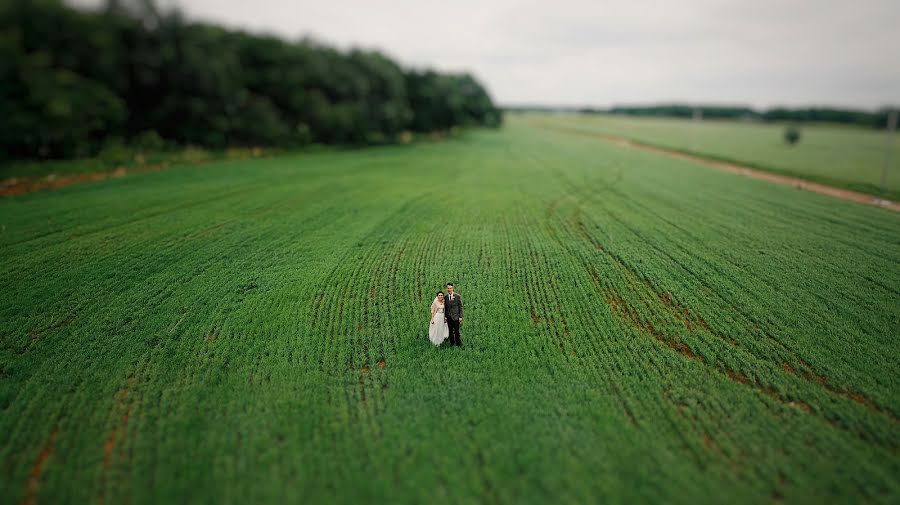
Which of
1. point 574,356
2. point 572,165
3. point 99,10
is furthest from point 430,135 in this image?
point 574,356

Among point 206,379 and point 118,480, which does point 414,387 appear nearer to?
point 206,379

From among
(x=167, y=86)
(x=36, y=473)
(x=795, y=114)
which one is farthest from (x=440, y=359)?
(x=795, y=114)

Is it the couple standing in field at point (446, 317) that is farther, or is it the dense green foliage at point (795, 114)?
the dense green foliage at point (795, 114)

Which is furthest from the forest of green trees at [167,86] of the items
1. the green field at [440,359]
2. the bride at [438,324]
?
the bride at [438,324]

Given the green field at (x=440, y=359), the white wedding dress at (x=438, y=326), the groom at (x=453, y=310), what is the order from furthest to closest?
the white wedding dress at (x=438, y=326)
the groom at (x=453, y=310)
the green field at (x=440, y=359)

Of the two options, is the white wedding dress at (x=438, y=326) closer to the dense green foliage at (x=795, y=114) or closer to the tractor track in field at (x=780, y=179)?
the tractor track in field at (x=780, y=179)

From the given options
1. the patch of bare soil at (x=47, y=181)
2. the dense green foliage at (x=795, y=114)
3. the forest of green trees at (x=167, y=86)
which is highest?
the forest of green trees at (x=167, y=86)

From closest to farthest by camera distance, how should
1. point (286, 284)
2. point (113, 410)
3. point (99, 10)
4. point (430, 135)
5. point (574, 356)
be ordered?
point (113, 410), point (574, 356), point (286, 284), point (99, 10), point (430, 135)
